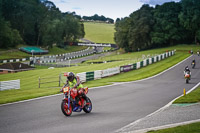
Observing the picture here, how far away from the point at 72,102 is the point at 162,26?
313 feet

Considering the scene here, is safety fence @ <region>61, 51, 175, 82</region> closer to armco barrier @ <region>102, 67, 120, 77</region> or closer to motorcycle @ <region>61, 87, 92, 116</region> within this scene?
armco barrier @ <region>102, 67, 120, 77</region>

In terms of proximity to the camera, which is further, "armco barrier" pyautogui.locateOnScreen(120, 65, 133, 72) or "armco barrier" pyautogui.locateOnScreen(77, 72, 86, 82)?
"armco barrier" pyautogui.locateOnScreen(120, 65, 133, 72)

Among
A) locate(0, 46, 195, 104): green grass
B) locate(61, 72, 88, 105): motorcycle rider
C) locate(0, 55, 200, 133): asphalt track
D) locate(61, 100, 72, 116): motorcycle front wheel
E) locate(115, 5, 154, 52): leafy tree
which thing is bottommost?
locate(0, 46, 195, 104): green grass

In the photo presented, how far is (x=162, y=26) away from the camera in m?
104

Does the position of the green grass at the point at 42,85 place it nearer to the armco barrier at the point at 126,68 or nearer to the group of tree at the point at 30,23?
the armco barrier at the point at 126,68

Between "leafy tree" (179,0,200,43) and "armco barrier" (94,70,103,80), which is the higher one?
"leafy tree" (179,0,200,43)

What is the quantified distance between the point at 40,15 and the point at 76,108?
11320cm

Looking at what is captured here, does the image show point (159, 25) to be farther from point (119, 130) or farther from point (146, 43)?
point (119, 130)

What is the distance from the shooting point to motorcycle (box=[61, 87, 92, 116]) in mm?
12509

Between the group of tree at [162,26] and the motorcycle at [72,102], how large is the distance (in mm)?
88663

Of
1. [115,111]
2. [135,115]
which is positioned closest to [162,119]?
[135,115]

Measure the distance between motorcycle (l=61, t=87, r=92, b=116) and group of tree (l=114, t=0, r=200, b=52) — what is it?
88.7 m

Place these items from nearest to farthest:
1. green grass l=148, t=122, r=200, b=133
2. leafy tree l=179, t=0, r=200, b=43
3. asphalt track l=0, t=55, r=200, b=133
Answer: green grass l=148, t=122, r=200, b=133 < asphalt track l=0, t=55, r=200, b=133 < leafy tree l=179, t=0, r=200, b=43

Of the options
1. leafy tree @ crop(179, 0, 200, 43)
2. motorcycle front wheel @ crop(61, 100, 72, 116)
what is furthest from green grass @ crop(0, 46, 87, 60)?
motorcycle front wheel @ crop(61, 100, 72, 116)
